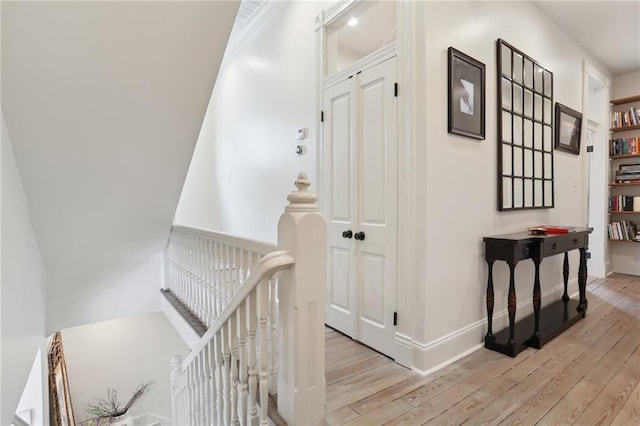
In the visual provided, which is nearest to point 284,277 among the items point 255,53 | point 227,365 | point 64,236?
point 227,365

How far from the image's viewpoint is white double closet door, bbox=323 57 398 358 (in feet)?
7.00

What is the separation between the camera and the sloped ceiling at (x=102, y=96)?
56.3 inches

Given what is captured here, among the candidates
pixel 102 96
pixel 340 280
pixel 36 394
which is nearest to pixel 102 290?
pixel 36 394

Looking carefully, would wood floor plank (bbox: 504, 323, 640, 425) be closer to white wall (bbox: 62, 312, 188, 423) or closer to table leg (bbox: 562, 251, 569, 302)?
table leg (bbox: 562, 251, 569, 302)

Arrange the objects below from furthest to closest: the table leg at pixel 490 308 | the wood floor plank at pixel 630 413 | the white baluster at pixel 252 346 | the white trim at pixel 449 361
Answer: the table leg at pixel 490 308 → the white trim at pixel 449 361 → the wood floor plank at pixel 630 413 → the white baluster at pixel 252 346

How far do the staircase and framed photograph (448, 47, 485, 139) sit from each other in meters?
1.45

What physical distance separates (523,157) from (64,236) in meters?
4.02

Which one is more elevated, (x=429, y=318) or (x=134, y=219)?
(x=134, y=219)

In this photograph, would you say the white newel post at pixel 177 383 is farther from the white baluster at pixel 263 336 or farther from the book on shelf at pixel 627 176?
the book on shelf at pixel 627 176

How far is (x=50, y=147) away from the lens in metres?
1.82

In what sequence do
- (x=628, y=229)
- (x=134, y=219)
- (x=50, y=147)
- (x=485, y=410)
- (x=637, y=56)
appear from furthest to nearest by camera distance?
(x=628, y=229) < (x=637, y=56) < (x=134, y=219) < (x=50, y=147) < (x=485, y=410)

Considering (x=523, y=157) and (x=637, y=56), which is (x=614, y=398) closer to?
(x=523, y=157)

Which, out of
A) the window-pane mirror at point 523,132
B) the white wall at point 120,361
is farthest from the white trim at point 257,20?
the white wall at point 120,361

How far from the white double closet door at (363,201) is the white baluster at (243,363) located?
1.14 m
